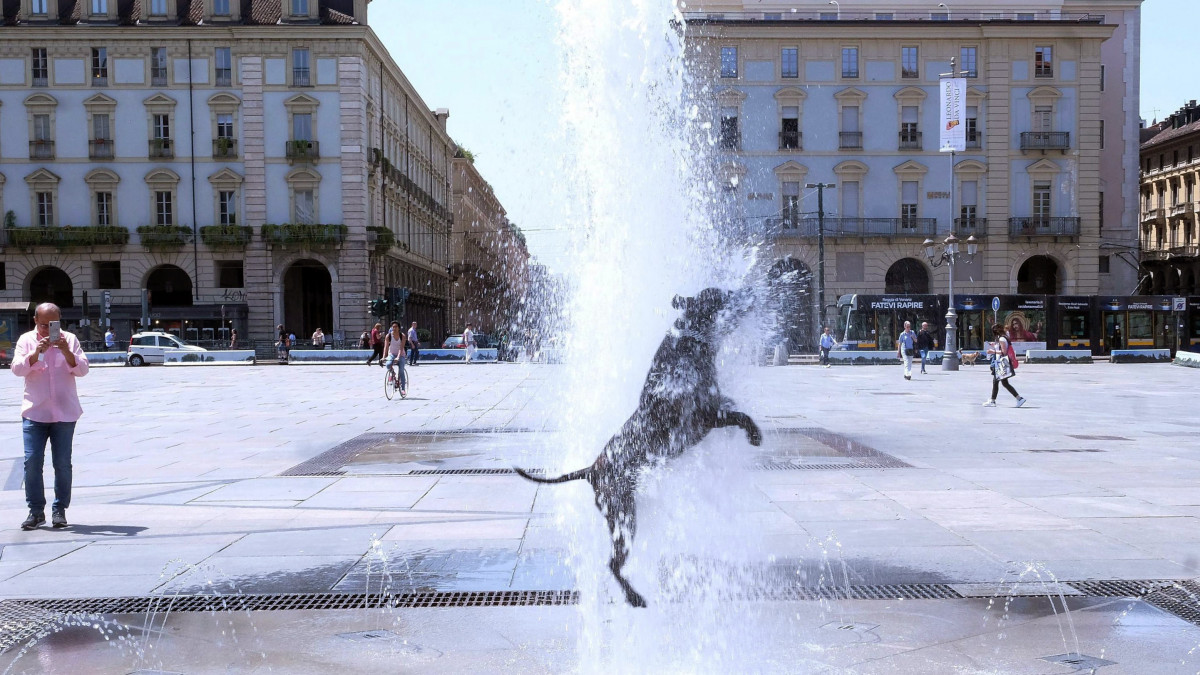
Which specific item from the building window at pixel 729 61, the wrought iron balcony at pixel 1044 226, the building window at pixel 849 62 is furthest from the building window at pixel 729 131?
the wrought iron balcony at pixel 1044 226

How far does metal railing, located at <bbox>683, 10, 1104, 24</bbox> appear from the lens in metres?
48.4

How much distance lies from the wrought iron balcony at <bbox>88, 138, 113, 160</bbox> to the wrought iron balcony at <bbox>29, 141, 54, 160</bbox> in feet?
6.31

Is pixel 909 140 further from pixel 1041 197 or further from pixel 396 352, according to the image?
pixel 396 352

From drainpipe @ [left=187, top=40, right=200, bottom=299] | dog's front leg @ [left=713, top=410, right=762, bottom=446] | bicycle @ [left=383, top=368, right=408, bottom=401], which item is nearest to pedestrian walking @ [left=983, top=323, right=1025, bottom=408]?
bicycle @ [left=383, top=368, right=408, bottom=401]

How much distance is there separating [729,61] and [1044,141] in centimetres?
1718

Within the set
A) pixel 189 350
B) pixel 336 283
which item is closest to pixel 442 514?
pixel 189 350

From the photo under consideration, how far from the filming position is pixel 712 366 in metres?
4.46

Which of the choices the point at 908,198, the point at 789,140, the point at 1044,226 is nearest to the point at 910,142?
the point at 908,198

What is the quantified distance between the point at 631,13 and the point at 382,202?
45.5 m

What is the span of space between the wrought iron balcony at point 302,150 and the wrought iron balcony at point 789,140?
24.1m

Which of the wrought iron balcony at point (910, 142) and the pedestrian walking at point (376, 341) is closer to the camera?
the pedestrian walking at point (376, 341)

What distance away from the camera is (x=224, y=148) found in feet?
156

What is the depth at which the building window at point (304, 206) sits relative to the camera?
48.0 meters

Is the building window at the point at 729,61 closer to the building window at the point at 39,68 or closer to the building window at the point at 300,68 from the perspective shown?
the building window at the point at 300,68
